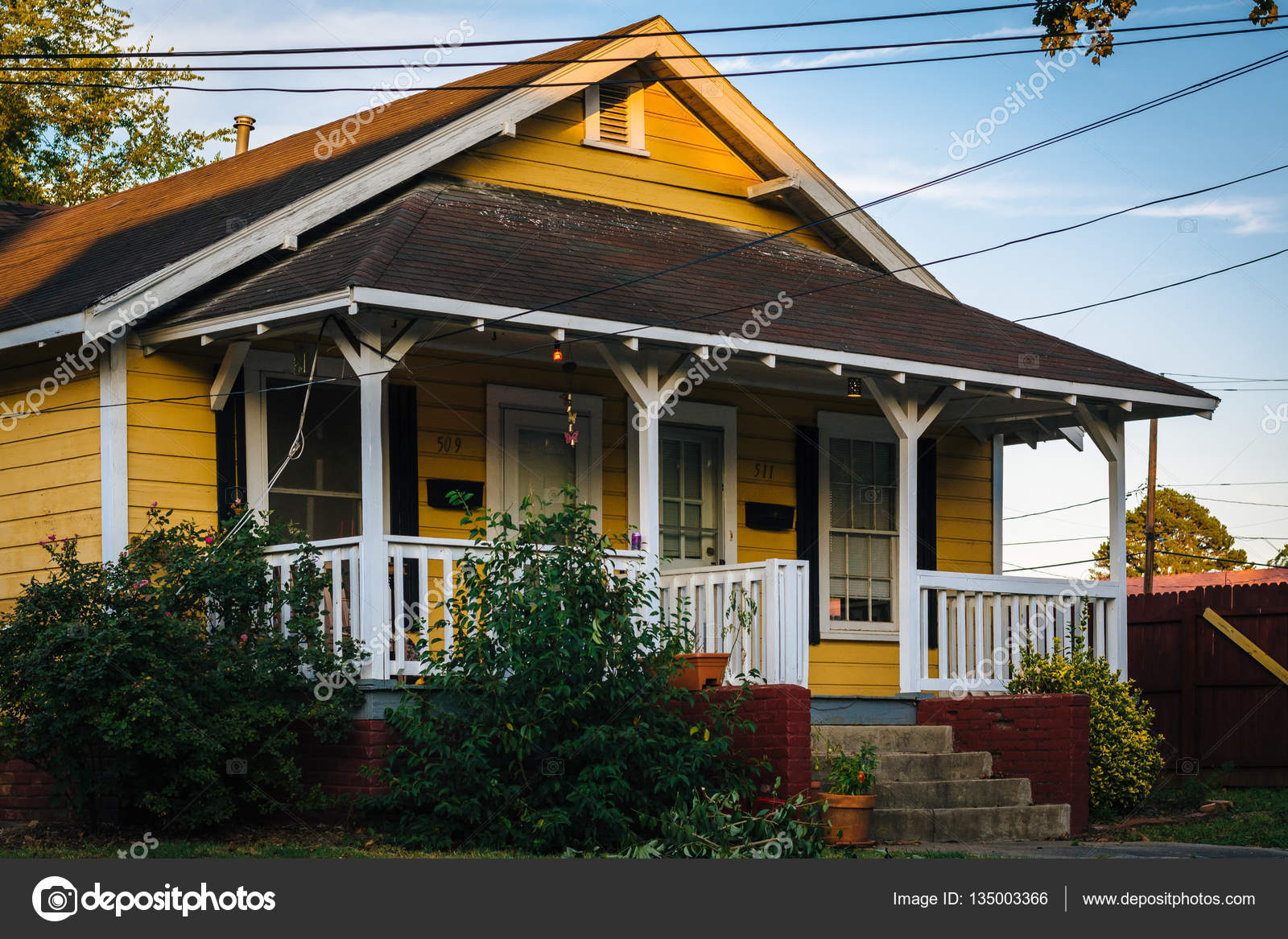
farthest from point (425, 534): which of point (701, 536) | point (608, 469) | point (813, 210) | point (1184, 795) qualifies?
point (1184, 795)

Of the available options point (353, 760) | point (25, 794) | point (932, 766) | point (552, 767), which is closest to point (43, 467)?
point (25, 794)

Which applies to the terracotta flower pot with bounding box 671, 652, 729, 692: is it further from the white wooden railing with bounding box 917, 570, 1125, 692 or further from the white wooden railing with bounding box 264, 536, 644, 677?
the white wooden railing with bounding box 917, 570, 1125, 692

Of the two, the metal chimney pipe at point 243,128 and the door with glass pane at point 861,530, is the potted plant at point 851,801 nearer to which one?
the door with glass pane at point 861,530

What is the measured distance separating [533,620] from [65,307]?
4.41 meters

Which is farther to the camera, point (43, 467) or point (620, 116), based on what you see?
point (620, 116)

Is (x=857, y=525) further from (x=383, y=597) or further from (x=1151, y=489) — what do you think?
(x=1151, y=489)

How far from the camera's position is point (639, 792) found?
404 inches

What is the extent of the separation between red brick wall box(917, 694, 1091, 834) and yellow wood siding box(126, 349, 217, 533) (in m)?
6.13

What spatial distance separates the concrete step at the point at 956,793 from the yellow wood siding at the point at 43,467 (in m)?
6.03

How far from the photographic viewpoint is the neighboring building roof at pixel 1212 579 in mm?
41203

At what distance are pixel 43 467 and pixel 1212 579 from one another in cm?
3705

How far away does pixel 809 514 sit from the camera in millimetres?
15227

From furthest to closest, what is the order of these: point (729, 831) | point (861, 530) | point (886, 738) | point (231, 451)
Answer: point (861, 530), point (886, 738), point (231, 451), point (729, 831)

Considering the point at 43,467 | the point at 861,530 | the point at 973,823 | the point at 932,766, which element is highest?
the point at 43,467
